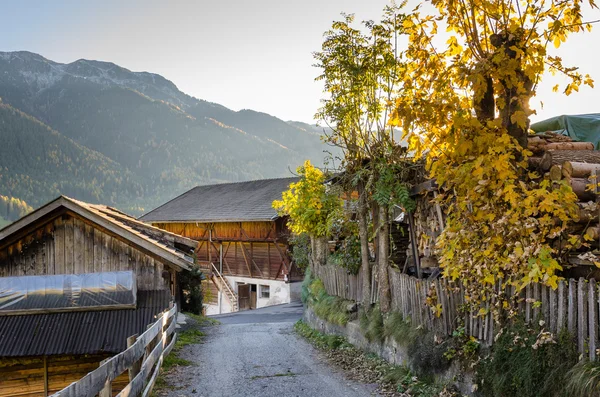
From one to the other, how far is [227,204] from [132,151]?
401 feet

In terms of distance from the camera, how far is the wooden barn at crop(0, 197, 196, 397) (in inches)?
518

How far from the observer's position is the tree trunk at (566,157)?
7.57m

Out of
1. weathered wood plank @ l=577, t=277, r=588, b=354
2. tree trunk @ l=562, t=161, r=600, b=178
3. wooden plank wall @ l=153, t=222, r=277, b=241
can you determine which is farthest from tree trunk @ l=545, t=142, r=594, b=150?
wooden plank wall @ l=153, t=222, r=277, b=241

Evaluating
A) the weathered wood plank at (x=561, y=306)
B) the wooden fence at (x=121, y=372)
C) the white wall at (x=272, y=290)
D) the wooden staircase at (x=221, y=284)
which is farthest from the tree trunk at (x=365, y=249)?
the wooden staircase at (x=221, y=284)

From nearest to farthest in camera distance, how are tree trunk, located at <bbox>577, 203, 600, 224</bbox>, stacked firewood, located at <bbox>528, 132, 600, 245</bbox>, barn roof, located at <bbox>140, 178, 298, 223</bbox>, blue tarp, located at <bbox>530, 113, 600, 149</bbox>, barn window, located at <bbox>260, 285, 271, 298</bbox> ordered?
tree trunk, located at <bbox>577, 203, 600, 224</bbox>
stacked firewood, located at <bbox>528, 132, 600, 245</bbox>
blue tarp, located at <bbox>530, 113, 600, 149</bbox>
barn window, located at <bbox>260, 285, 271, 298</bbox>
barn roof, located at <bbox>140, 178, 298, 223</bbox>

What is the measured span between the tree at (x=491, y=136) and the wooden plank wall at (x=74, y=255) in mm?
9326

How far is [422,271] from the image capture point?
12055mm

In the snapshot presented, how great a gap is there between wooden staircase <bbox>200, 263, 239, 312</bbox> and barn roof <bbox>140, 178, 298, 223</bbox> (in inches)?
141

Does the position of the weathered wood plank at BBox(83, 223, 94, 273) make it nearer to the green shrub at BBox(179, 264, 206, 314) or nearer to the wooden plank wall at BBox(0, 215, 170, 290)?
the wooden plank wall at BBox(0, 215, 170, 290)

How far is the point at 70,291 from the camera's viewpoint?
548 inches

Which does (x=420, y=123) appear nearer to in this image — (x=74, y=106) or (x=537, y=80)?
(x=537, y=80)

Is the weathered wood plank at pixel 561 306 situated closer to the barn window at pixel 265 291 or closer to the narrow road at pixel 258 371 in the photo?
the narrow road at pixel 258 371

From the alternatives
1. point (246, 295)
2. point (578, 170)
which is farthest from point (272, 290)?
point (578, 170)

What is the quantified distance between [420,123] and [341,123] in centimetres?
477
